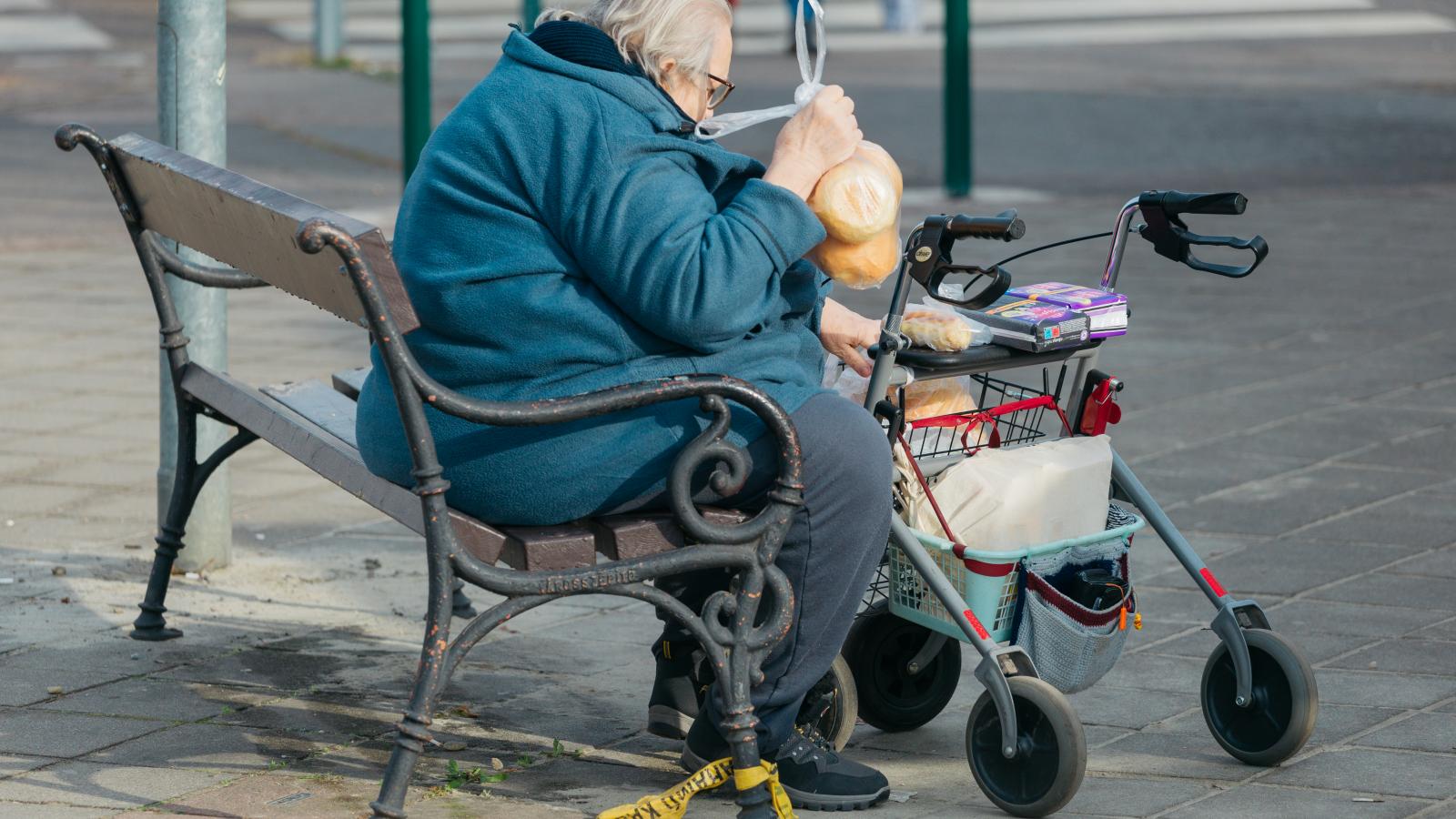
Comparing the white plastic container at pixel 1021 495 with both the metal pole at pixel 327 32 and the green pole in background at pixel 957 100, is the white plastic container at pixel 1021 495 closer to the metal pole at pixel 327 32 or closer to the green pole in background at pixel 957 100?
the green pole in background at pixel 957 100

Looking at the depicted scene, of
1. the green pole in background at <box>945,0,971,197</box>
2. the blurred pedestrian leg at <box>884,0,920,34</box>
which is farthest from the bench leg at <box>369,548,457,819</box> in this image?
the blurred pedestrian leg at <box>884,0,920,34</box>

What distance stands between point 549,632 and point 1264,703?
1.65 meters

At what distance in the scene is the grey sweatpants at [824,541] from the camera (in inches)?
129

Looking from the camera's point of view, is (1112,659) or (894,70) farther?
(894,70)

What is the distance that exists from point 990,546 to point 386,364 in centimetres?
112

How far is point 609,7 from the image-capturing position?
132 inches

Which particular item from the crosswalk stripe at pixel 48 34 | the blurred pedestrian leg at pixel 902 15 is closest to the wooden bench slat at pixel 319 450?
the crosswalk stripe at pixel 48 34

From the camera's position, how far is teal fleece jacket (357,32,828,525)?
3168 mm

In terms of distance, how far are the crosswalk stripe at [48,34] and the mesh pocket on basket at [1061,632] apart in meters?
17.9

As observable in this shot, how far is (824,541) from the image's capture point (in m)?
3.30

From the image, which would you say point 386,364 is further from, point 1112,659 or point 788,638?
point 1112,659

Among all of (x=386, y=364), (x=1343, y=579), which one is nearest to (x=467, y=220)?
(x=386, y=364)

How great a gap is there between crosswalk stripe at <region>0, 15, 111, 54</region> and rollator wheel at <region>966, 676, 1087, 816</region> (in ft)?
58.8

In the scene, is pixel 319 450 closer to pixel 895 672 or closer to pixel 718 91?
pixel 718 91
